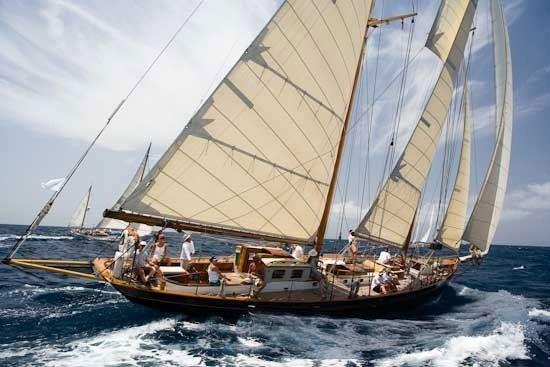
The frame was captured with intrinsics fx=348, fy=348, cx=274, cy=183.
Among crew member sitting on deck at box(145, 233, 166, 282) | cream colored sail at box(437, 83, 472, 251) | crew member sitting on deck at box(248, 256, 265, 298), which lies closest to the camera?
crew member sitting on deck at box(145, 233, 166, 282)

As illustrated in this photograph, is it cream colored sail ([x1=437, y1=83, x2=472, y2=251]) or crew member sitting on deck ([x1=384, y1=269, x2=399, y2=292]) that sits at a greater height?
cream colored sail ([x1=437, y1=83, x2=472, y2=251])

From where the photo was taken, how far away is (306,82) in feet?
46.5

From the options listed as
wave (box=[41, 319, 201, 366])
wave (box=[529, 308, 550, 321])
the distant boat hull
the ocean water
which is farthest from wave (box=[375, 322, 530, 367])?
the distant boat hull

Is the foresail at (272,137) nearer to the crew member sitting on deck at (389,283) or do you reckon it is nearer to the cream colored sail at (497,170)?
the crew member sitting on deck at (389,283)

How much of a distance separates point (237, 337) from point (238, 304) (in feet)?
4.49

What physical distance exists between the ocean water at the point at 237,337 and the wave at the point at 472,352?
0.04m

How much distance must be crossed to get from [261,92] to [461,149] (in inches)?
713

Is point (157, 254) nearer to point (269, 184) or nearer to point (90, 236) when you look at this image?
point (269, 184)

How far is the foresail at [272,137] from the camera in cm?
1220

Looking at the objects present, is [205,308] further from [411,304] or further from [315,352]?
[411,304]

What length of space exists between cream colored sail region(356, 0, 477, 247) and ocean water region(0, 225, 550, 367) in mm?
4941

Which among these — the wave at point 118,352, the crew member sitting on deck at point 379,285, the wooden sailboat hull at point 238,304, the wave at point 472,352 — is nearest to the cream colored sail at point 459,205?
the crew member sitting on deck at point 379,285

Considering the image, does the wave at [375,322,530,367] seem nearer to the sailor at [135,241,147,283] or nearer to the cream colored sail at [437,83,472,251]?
the sailor at [135,241,147,283]

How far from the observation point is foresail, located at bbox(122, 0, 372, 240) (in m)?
12.2
